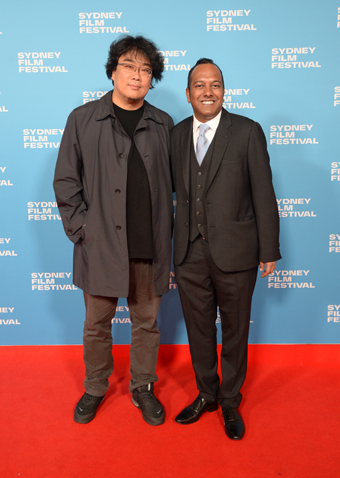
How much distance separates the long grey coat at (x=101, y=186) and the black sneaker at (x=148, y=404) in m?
0.63

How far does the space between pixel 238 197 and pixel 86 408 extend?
1417 mm

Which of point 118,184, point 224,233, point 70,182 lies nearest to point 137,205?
point 118,184

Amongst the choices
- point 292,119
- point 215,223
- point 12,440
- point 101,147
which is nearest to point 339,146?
point 292,119

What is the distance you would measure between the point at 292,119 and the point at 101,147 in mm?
1345

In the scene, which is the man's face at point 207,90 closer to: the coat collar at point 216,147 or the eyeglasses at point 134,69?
the coat collar at point 216,147

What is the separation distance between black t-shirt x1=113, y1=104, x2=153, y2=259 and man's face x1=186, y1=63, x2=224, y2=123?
38 cm

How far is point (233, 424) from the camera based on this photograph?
2.01m

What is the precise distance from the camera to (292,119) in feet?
8.43

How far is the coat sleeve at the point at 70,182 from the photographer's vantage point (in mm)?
2002

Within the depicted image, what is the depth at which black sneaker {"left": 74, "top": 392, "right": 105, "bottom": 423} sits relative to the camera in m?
2.11

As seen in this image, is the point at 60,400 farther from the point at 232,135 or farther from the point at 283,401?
the point at 232,135

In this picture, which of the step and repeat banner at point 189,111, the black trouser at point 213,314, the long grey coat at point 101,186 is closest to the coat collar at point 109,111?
the long grey coat at point 101,186

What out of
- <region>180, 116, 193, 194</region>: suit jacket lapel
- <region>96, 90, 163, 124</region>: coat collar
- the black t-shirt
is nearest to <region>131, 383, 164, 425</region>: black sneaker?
the black t-shirt

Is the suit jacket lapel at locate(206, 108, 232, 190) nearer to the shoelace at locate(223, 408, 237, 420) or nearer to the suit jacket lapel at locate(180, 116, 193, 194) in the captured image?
the suit jacket lapel at locate(180, 116, 193, 194)
